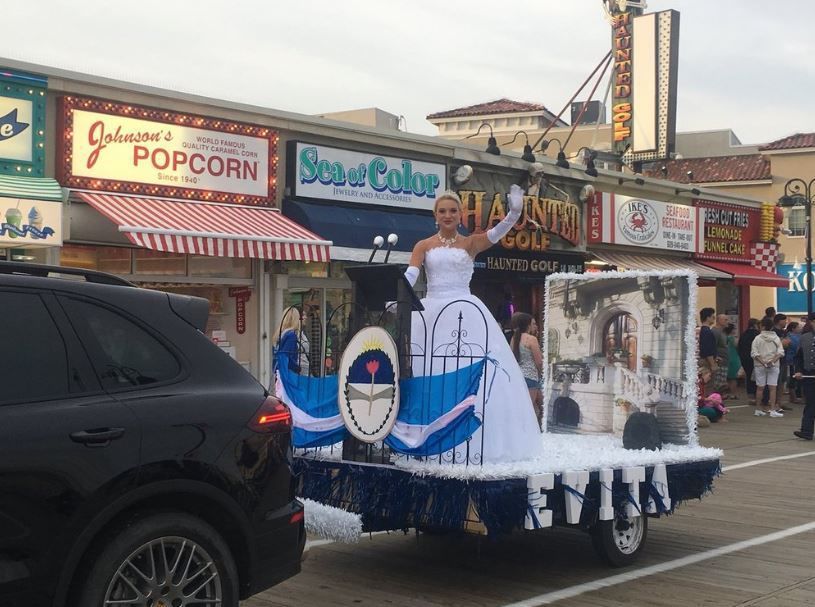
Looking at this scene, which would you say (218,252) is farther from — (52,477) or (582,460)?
(52,477)

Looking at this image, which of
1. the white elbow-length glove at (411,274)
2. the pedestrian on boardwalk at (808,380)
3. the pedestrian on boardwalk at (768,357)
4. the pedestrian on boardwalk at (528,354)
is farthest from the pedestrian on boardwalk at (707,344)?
the white elbow-length glove at (411,274)

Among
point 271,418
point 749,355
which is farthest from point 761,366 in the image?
point 271,418

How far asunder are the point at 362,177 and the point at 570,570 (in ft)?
39.4

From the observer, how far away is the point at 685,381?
756 cm

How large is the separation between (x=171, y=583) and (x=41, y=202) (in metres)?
9.72

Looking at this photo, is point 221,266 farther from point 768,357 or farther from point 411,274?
point 768,357

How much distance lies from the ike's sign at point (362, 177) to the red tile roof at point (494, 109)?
91.3 ft

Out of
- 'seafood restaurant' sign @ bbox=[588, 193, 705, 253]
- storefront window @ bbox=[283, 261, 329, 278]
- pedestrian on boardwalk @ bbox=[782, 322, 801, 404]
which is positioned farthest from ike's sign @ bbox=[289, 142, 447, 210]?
pedestrian on boardwalk @ bbox=[782, 322, 801, 404]

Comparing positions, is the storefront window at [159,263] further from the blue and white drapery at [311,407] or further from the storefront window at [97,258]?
the blue and white drapery at [311,407]

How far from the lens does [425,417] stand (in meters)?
6.22

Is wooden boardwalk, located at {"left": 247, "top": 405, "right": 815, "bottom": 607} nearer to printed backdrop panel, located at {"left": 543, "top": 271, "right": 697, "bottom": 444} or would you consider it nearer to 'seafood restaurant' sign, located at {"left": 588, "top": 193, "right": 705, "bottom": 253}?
printed backdrop panel, located at {"left": 543, "top": 271, "right": 697, "bottom": 444}

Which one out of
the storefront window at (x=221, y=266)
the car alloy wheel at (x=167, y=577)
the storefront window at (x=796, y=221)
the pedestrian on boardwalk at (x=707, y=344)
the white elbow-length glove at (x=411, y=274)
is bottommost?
the car alloy wheel at (x=167, y=577)

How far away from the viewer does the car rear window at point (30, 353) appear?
411 cm

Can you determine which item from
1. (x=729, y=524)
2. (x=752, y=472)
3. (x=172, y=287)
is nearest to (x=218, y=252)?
(x=172, y=287)
